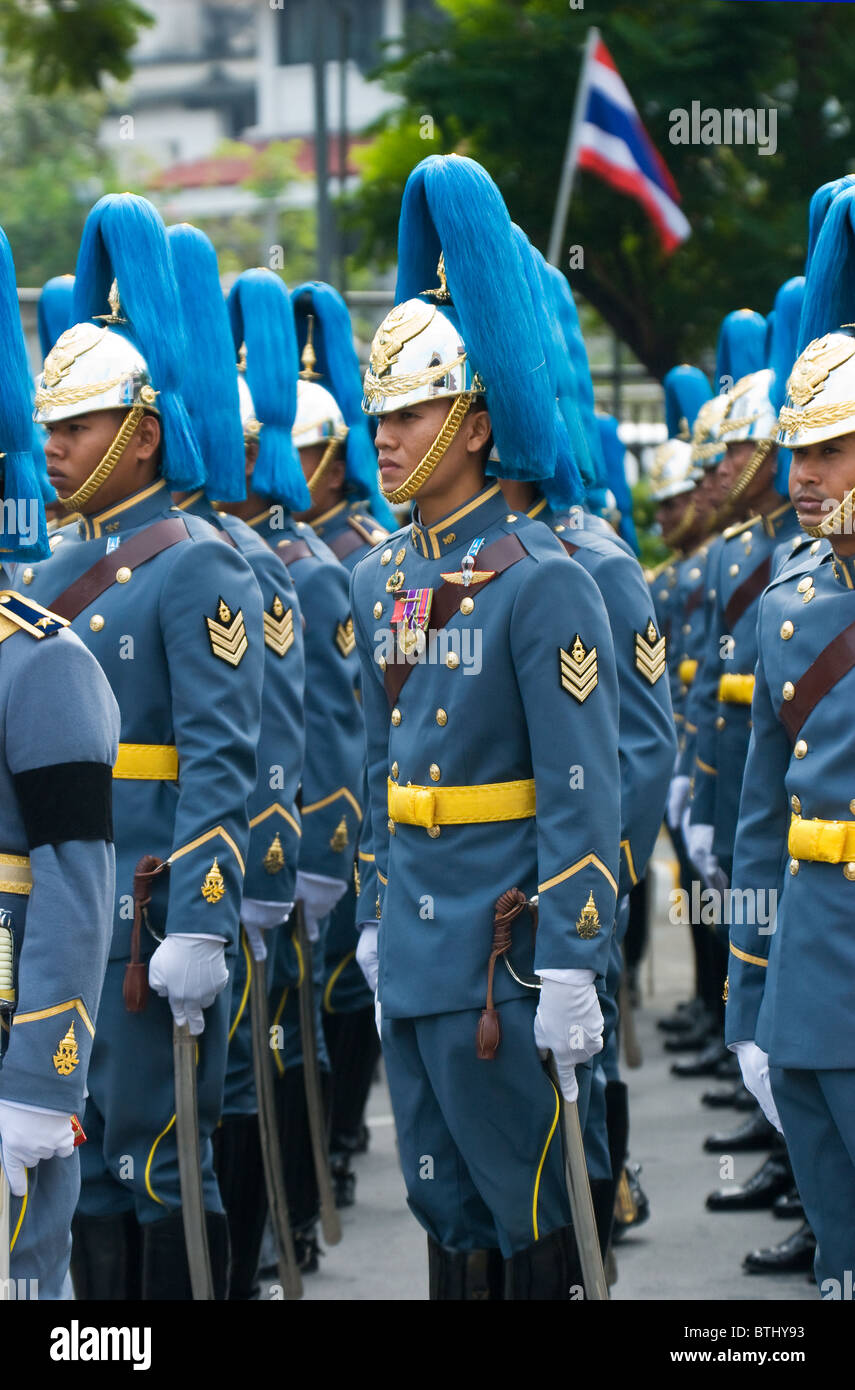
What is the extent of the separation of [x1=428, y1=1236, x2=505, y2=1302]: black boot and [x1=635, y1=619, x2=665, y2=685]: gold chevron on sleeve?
165 cm

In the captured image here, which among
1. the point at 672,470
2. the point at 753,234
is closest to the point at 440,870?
the point at 672,470

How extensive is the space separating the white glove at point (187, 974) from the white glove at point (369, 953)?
38 cm

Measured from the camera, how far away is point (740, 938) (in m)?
4.43

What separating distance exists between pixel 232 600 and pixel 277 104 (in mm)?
54433

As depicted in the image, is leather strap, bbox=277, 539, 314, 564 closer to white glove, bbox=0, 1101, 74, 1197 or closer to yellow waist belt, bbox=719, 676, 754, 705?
yellow waist belt, bbox=719, 676, 754, 705

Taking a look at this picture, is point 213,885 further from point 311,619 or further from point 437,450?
point 311,619

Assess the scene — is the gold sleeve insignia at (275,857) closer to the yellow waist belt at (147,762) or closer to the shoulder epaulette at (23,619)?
the yellow waist belt at (147,762)

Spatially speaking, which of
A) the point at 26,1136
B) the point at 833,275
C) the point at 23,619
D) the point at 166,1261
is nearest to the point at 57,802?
the point at 23,619

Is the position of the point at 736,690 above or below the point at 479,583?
below

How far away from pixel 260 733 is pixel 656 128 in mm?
10872

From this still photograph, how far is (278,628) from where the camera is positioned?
6016 millimetres

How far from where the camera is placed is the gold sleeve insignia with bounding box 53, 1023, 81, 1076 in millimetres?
3656

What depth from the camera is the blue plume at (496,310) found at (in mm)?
4477

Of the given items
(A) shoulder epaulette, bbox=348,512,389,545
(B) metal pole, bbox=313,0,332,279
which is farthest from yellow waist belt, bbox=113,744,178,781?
(B) metal pole, bbox=313,0,332,279
